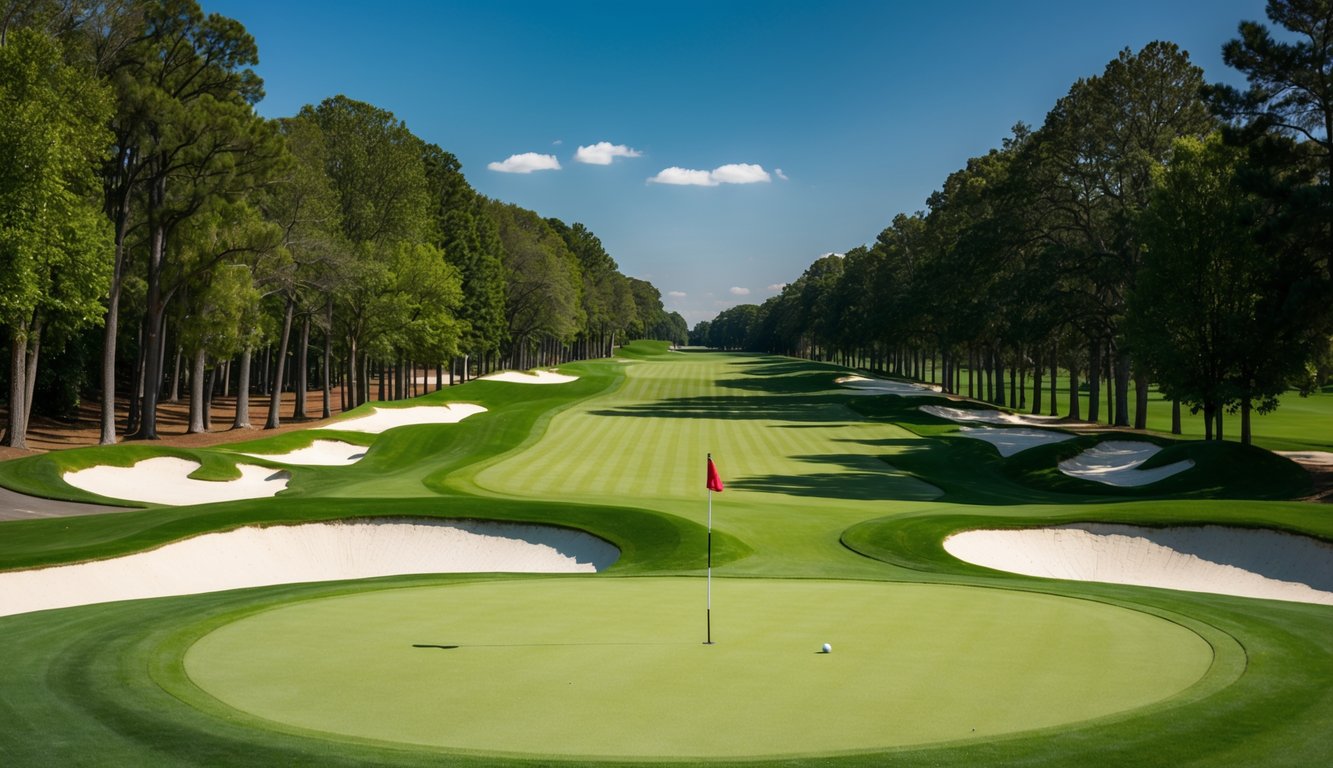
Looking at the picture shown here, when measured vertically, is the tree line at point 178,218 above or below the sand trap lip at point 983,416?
above

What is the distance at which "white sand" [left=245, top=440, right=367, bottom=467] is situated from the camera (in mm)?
38469

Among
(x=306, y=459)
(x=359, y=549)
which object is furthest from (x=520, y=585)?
(x=306, y=459)

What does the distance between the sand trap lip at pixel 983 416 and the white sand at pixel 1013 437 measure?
6.18 m

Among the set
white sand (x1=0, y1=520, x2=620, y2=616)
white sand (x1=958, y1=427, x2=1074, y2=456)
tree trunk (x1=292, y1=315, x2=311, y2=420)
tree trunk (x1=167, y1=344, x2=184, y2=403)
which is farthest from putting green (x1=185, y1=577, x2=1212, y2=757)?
tree trunk (x1=167, y1=344, x2=184, y2=403)

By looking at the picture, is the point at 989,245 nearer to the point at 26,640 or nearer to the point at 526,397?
the point at 526,397

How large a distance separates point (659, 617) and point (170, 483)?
25445mm

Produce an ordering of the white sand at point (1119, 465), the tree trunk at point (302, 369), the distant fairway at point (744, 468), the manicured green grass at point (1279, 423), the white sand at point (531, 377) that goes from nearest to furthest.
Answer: the distant fairway at point (744, 468), the white sand at point (1119, 465), the manicured green grass at point (1279, 423), the tree trunk at point (302, 369), the white sand at point (531, 377)

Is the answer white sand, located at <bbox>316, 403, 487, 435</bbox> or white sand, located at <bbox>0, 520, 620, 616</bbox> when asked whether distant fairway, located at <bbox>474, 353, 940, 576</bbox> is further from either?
white sand, located at <bbox>316, 403, 487, 435</bbox>

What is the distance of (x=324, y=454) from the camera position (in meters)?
40.8

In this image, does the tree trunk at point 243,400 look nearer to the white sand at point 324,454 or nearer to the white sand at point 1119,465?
the white sand at point 324,454

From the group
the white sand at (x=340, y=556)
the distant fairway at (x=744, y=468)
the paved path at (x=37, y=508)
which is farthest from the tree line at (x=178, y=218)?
the distant fairway at (x=744, y=468)

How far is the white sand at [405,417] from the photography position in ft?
158

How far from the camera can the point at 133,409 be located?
46500 mm

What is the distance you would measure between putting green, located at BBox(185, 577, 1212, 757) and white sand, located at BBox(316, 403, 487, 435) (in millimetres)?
36034
